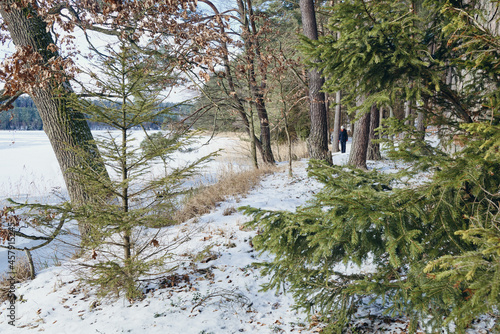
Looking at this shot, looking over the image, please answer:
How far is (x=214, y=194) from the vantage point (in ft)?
23.8

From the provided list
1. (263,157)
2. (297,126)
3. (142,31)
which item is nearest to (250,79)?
(263,157)

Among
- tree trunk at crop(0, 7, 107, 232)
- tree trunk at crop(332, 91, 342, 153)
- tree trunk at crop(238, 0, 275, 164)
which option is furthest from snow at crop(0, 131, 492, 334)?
tree trunk at crop(332, 91, 342, 153)

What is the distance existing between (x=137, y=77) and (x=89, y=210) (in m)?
1.66

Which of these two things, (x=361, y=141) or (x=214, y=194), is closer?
(x=214, y=194)

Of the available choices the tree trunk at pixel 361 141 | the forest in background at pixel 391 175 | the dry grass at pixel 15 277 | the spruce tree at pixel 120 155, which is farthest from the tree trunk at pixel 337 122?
the dry grass at pixel 15 277

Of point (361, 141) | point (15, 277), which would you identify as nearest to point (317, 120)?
point (361, 141)

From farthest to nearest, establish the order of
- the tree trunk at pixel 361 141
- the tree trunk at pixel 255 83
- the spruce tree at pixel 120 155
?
the tree trunk at pixel 255 83, the tree trunk at pixel 361 141, the spruce tree at pixel 120 155

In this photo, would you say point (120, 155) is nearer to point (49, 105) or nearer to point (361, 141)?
point (49, 105)

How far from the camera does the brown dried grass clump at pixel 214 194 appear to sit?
21.7 ft

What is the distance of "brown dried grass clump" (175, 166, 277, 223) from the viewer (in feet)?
21.7

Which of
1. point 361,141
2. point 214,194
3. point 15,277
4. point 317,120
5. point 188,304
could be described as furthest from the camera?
point 361,141

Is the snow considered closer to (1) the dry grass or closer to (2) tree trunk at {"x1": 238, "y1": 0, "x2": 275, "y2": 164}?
(1) the dry grass

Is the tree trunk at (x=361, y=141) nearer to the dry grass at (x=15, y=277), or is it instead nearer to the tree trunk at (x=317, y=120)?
the tree trunk at (x=317, y=120)

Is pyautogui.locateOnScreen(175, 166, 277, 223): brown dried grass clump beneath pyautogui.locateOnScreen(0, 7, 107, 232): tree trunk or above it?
beneath
